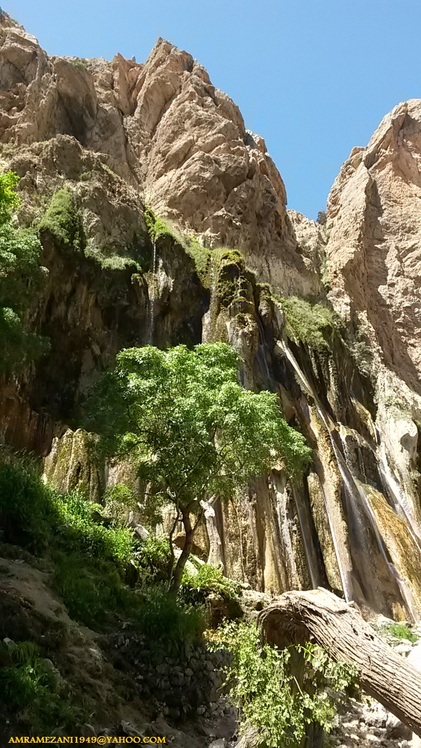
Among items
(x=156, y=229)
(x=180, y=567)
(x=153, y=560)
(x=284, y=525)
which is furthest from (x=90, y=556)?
(x=156, y=229)

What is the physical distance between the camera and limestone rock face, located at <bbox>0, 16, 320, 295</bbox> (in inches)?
1367

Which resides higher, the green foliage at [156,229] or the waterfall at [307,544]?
the green foliage at [156,229]

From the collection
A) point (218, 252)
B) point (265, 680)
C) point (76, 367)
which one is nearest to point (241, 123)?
Result: point (218, 252)

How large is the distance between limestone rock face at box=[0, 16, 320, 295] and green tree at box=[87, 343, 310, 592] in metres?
23.6

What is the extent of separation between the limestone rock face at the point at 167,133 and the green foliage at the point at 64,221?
7385 mm

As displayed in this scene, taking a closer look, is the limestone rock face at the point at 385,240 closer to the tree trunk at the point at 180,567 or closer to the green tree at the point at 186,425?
the green tree at the point at 186,425

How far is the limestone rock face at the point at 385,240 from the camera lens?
4388 cm

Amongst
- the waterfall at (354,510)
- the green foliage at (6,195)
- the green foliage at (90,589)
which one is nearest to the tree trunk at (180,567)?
the green foliage at (90,589)

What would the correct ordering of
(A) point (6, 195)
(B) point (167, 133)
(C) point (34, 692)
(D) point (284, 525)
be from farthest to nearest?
(B) point (167, 133)
(D) point (284, 525)
(A) point (6, 195)
(C) point (34, 692)

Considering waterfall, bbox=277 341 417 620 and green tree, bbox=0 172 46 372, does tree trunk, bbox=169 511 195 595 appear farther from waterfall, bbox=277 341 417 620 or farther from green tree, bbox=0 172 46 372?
waterfall, bbox=277 341 417 620

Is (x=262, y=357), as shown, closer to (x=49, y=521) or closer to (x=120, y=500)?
(x=120, y=500)

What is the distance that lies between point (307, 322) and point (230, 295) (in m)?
9.49

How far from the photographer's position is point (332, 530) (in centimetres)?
2206

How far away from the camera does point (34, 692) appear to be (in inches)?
202
